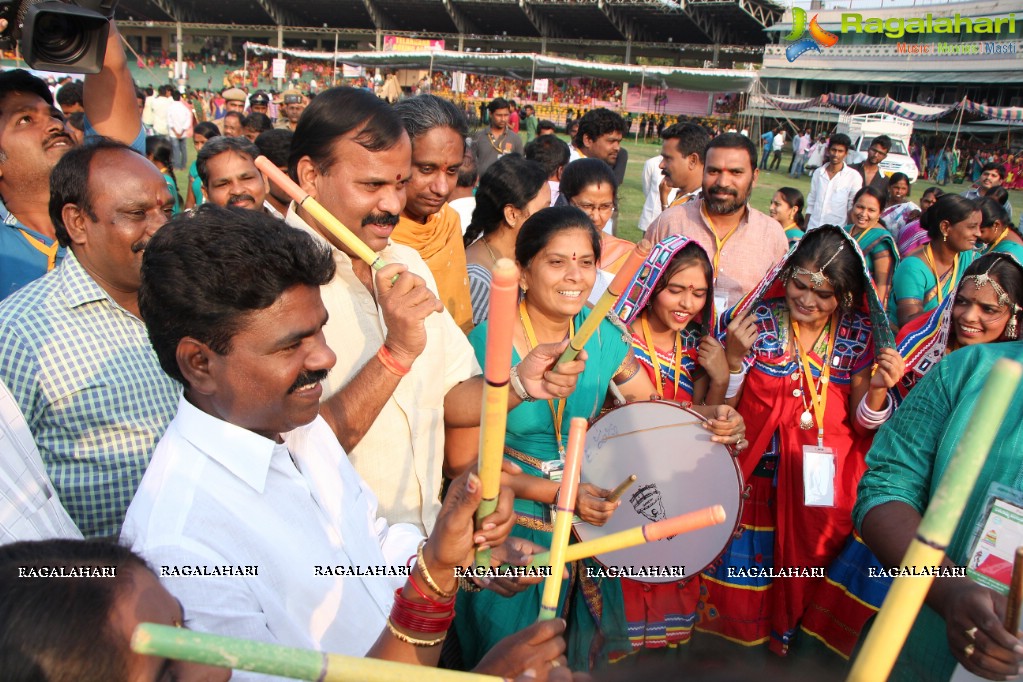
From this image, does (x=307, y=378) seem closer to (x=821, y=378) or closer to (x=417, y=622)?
(x=417, y=622)

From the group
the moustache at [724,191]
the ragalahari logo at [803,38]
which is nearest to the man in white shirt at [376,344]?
the moustache at [724,191]

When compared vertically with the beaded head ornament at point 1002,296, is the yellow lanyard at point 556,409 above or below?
below

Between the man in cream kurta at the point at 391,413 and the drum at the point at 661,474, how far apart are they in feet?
2.21

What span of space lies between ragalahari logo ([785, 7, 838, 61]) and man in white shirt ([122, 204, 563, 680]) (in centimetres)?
4712

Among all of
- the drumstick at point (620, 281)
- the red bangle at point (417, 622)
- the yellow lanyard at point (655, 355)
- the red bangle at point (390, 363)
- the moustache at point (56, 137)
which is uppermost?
the moustache at point (56, 137)

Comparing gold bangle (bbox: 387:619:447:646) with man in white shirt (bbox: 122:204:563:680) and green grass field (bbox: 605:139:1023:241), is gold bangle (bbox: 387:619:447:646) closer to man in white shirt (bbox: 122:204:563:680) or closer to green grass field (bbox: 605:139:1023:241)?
man in white shirt (bbox: 122:204:563:680)

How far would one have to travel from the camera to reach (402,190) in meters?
2.35

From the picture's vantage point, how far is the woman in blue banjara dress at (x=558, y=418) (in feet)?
7.86

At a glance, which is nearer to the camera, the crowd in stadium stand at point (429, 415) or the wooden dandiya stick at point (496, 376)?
the wooden dandiya stick at point (496, 376)

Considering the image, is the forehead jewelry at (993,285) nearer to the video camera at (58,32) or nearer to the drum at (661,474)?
the drum at (661,474)

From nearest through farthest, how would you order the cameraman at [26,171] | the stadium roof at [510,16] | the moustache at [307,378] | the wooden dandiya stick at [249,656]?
the wooden dandiya stick at [249,656], the moustache at [307,378], the cameraman at [26,171], the stadium roof at [510,16]

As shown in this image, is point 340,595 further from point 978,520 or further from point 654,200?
point 654,200

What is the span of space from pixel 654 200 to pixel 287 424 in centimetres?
674

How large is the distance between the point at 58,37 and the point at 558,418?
234 centimetres
